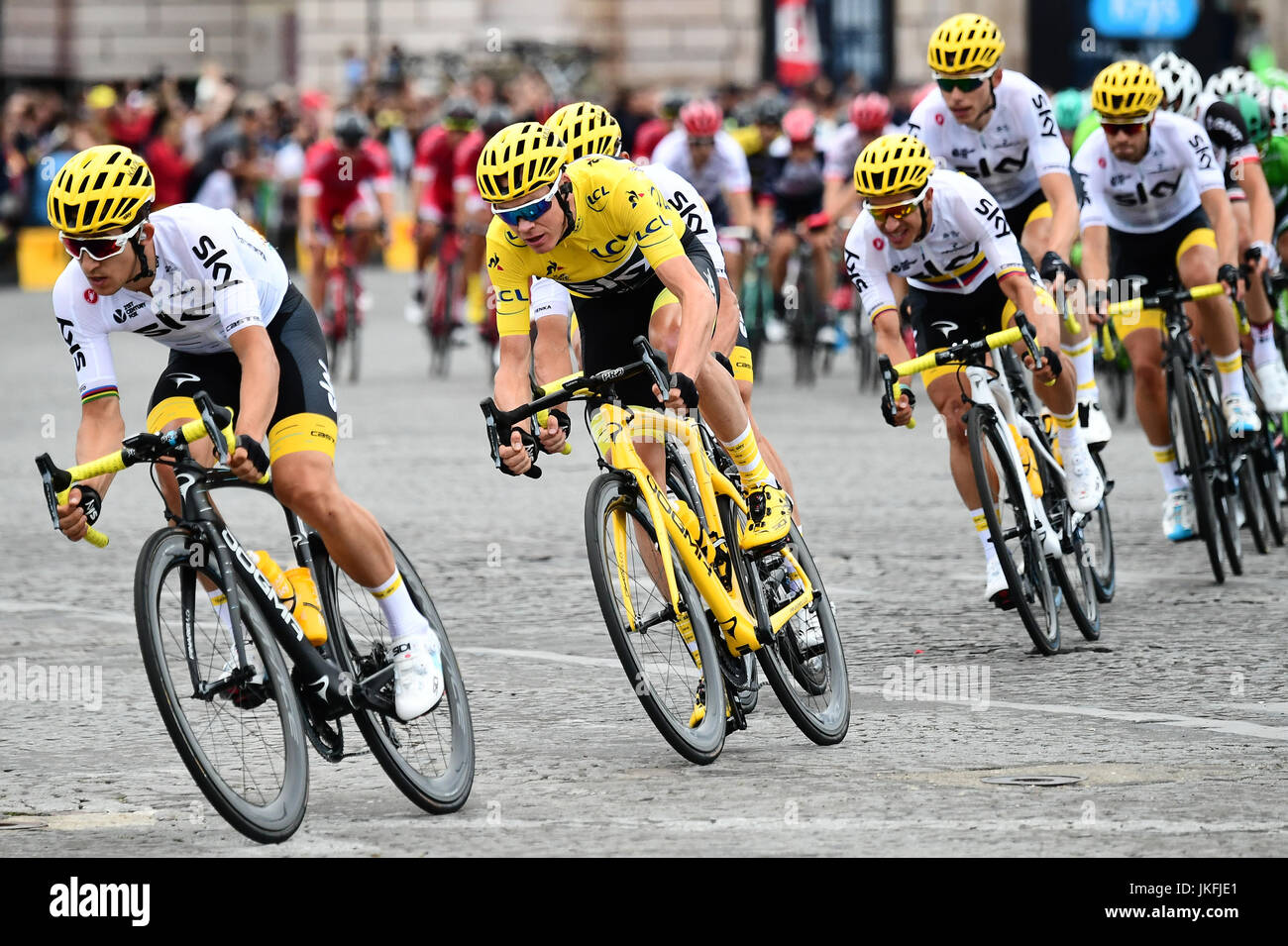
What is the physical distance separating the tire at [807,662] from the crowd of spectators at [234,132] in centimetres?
1876

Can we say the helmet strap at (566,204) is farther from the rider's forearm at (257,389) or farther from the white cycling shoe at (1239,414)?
the white cycling shoe at (1239,414)

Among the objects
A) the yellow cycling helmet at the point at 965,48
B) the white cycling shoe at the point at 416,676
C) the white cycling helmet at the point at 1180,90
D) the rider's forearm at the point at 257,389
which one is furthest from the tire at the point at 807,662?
the white cycling helmet at the point at 1180,90

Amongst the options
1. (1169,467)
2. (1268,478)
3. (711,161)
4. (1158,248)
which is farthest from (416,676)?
(711,161)

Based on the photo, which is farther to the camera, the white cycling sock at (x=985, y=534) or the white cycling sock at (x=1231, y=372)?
the white cycling sock at (x=1231, y=372)

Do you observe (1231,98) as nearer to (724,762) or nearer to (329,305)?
(724,762)

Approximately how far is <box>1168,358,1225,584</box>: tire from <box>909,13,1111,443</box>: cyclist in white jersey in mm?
332

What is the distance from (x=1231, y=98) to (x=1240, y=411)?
2.44m

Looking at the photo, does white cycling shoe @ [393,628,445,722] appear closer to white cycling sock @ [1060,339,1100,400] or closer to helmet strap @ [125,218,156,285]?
helmet strap @ [125,218,156,285]

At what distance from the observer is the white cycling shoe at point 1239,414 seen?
1029cm

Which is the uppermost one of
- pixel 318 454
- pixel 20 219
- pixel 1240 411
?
pixel 318 454

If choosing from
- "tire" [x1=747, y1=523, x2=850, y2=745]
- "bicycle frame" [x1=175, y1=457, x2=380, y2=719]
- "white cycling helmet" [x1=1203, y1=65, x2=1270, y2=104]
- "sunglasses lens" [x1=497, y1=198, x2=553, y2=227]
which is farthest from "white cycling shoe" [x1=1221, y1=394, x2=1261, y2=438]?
"bicycle frame" [x1=175, y1=457, x2=380, y2=719]

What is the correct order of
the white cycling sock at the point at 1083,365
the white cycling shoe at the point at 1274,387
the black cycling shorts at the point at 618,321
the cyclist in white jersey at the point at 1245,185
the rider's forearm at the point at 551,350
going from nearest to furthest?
1. the black cycling shorts at the point at 618,321
2. the rider's forearm at the point at 551,350
3. the white cycling sock at the point at 1083,365
4. the white cycling shoe at the point at 1274,387
5. the cyclist in white jersey at the point at 1245,185
